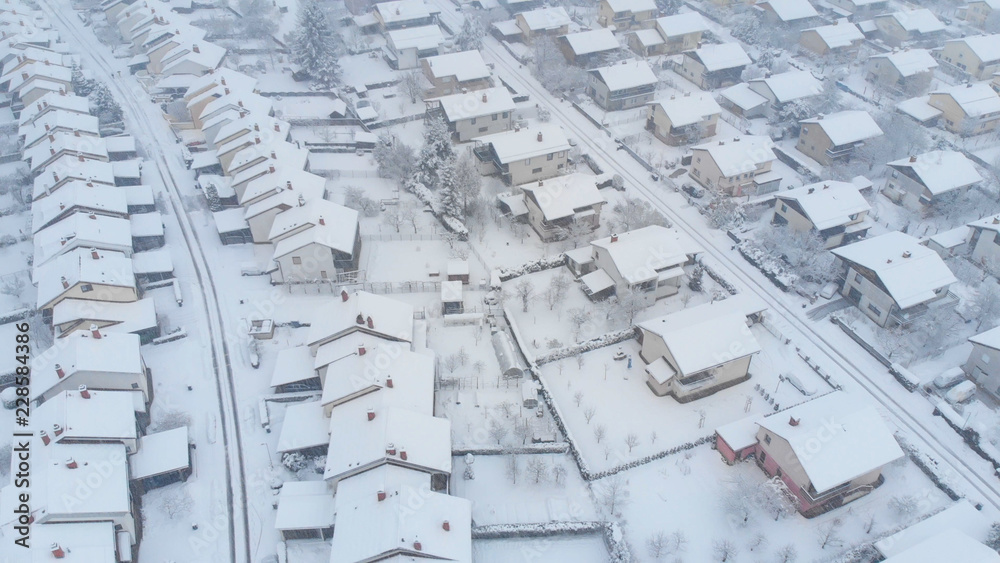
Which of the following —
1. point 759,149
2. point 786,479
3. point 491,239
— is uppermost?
point 759,149

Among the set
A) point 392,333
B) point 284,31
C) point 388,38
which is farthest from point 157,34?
point 392,333

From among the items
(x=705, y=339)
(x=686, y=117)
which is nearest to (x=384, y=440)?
(x=705, y=339)

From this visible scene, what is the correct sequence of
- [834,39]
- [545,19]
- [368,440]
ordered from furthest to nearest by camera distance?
[545,19]
[834,39]
[368,440]

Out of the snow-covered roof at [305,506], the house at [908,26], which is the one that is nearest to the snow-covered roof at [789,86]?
the house at [908,26]

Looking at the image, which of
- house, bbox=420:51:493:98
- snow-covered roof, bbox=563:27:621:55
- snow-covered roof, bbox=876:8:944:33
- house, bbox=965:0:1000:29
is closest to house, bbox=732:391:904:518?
house, bbox=420:51:493:98

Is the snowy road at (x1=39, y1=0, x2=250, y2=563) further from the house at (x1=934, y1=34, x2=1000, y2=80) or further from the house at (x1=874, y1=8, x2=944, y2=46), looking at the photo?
the house at (x1=874, y1=8, x2=944, y2=46)

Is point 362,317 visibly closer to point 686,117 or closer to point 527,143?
point 527,143

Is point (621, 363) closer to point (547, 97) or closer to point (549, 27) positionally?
point (547, 97)

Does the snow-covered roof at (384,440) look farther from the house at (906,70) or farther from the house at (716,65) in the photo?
the house at (906,70)
